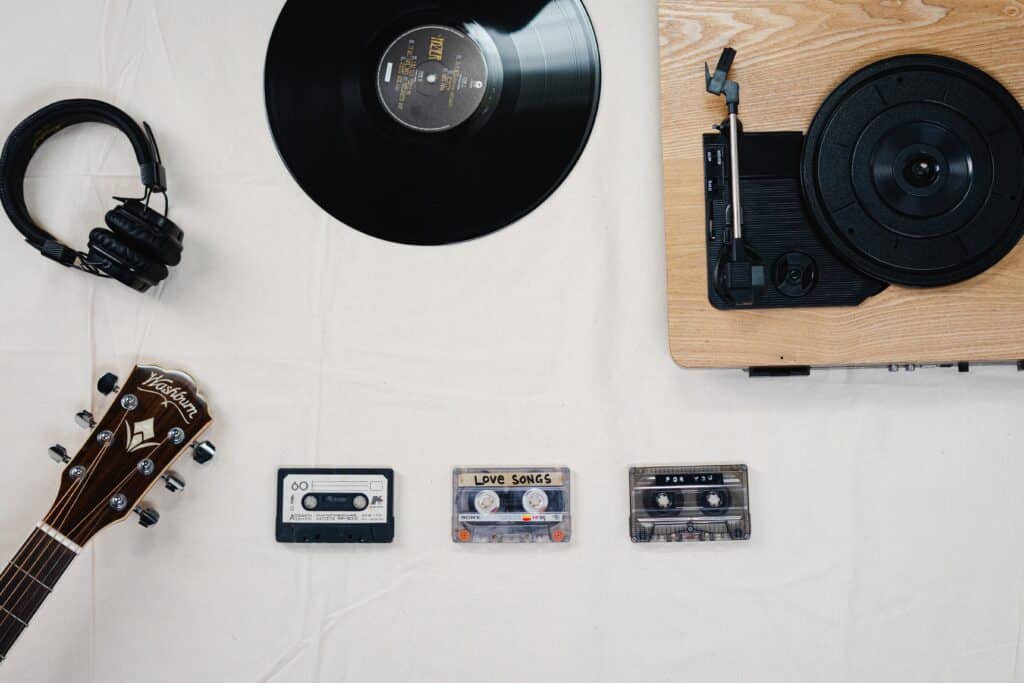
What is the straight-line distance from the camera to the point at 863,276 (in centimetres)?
112

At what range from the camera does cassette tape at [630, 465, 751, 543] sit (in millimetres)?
1186

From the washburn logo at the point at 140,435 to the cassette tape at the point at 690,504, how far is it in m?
0.70

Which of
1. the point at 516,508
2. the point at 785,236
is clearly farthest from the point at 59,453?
the point at 785,236

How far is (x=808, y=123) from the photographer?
44.4 inches

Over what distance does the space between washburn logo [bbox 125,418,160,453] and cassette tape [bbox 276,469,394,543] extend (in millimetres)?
190

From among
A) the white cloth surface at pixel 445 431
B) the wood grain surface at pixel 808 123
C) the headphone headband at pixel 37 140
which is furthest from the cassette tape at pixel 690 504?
the headphone headband at pixel 37 140

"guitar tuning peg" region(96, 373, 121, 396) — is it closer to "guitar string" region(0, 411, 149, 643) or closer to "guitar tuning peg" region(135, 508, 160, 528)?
"guitar string" region(0, 411, 149, 643)

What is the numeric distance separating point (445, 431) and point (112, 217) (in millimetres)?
571

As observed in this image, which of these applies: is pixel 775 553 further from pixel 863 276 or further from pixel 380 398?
pixel 380 398

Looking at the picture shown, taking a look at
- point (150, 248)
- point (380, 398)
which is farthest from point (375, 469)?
point (150, 248)

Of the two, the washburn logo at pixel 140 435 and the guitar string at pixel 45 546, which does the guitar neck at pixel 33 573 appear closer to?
the guitar string at pixel 45 546

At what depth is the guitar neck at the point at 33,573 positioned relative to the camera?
113 centimetres

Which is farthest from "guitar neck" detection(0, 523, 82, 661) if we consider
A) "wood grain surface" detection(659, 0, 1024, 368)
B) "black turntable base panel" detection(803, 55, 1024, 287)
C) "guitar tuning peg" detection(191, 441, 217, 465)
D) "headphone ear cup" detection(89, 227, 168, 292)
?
"black turntable base panel" detection(803, 55, 1024, 287)

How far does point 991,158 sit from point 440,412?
85cm
